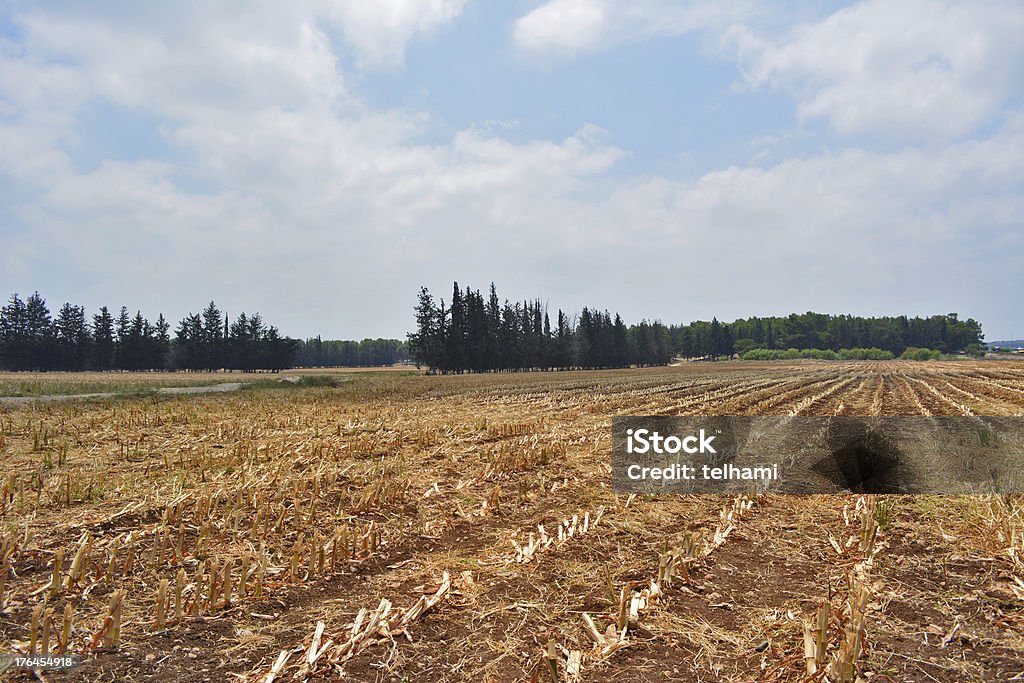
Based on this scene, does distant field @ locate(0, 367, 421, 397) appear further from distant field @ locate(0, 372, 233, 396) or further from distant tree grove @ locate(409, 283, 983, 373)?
distant tree grove @ locate(409, 283, 983, 373)

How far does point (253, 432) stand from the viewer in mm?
14305

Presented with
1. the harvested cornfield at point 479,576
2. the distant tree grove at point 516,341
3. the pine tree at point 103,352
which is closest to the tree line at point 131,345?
the pine tree at point 103,352

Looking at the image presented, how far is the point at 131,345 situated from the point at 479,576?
408ft

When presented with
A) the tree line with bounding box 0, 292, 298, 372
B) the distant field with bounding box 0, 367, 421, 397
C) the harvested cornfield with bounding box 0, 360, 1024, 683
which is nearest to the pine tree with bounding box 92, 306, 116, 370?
the tree line with bounding box 0, 292, 298, 372

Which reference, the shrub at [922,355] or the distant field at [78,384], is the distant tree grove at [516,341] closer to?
the distant field at [78,384]

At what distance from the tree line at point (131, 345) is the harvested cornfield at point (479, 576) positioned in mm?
109999

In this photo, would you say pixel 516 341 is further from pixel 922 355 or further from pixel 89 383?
pixel 922 355

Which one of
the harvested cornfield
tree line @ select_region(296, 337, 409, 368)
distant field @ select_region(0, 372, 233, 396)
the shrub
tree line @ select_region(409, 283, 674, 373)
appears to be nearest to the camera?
the harvested cornfield

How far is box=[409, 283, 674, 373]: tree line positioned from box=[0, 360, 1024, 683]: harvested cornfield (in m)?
77.0

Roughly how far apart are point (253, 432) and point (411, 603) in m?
10.7

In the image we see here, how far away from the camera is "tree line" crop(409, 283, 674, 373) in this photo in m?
89.3

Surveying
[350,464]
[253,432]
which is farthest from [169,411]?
[350,464]

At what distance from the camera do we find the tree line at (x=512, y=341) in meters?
89.3

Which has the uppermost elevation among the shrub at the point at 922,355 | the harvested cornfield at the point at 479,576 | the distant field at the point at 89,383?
the distant field at the point at 89,383
